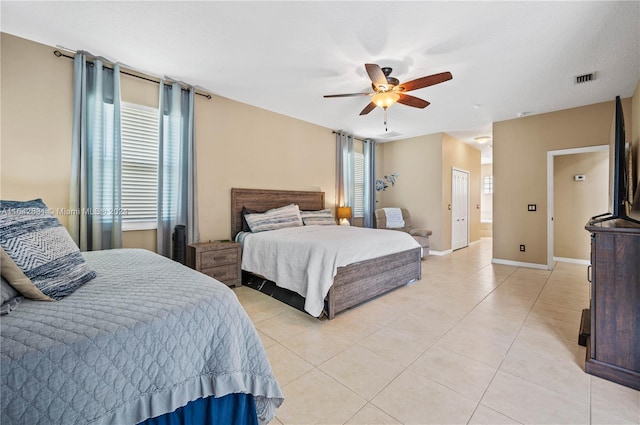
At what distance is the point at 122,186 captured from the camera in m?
3.09

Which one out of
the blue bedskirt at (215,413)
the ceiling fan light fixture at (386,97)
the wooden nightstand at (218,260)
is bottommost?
the blue bedskirt at (215,413)

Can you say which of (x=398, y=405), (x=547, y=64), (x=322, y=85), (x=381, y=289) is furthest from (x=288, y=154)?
(x=398, y=405)

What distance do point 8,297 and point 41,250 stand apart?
0.91ft

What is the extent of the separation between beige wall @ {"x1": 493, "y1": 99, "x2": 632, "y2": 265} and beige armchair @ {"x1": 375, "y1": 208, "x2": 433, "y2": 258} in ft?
4.01

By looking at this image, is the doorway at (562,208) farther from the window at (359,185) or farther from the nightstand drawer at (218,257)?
the nightstand drawer at (218,257)

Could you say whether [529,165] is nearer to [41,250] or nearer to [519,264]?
[519,264]

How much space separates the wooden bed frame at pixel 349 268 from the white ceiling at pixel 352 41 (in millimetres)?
1576

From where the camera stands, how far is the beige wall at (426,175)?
598 centimetres

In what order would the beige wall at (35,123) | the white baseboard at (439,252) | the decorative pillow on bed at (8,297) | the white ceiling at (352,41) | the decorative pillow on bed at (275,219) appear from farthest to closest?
the white baseboard at (439,252), the decorative pillow on bed at (275,219), the beige wall at (35,123), the white ceiling at (352,41), the decorative pillow on bed at (8,297)

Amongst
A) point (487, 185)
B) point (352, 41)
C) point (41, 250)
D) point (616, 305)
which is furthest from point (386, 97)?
point (487, 185)

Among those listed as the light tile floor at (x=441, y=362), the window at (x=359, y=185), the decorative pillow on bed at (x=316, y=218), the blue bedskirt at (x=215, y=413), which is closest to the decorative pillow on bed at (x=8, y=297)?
the blue bedskirt at (x=215, y=413)

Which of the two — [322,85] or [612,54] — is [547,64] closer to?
[612,54]

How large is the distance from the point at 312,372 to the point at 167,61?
3378mm

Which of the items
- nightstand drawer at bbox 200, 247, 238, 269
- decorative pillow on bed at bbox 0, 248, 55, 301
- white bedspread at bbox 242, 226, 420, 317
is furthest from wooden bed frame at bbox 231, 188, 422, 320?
decorative pillow on bed at bbox 0, 248, 55, 301
